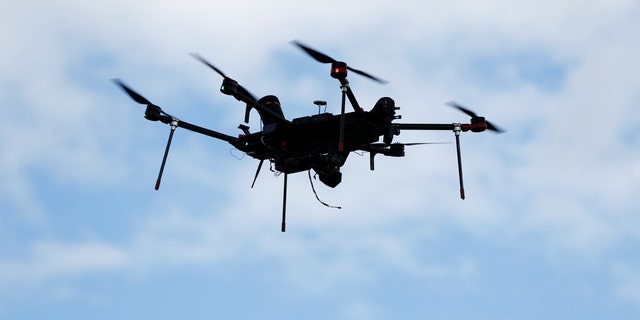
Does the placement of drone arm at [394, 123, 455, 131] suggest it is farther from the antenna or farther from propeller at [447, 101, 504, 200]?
the antenna

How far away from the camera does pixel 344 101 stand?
49469 millimetres

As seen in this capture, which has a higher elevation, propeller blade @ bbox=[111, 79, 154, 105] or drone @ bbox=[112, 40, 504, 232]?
propeller blade @ bbox=[111, 79, 154, 105]

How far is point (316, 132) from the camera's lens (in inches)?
2090

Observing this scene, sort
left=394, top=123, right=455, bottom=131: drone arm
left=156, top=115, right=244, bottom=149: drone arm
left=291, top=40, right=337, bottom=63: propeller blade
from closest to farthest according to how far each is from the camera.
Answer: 1. left=291, top=40, right=337, bottom=63: propeller blade
2. left=394, top=123, right=455, bottom=131: drone arm
3. left=156, top=115, right=244, bottom=149: drone arm

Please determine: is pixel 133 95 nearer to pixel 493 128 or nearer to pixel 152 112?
pixel 152 112

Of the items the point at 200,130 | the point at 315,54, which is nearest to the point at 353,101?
the point at 315,54

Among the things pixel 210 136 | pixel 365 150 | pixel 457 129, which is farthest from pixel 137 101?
pixel 457 129

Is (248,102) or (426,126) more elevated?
(426,126)

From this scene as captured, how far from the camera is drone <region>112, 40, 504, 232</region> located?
5122cm

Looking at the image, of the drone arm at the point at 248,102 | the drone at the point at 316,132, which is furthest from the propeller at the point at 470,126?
the drone arm at the point at 248,102

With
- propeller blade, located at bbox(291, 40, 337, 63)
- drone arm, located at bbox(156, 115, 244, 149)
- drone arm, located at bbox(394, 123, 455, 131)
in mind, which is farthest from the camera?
drone arm, located at bbox(156, 115, 244, 149)

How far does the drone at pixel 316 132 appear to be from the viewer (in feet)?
168

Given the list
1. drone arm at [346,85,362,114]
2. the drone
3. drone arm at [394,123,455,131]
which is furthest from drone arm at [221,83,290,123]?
drone arm at [394,123,455,131]

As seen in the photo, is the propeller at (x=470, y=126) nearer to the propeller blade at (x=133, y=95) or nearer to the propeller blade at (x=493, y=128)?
the propeller blade at (x=493, y=128)
